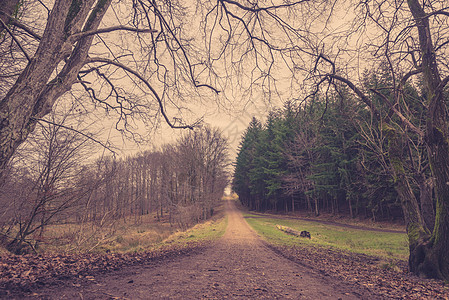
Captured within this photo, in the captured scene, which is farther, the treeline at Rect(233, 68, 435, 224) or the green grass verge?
the treeline at Rect(233, 68, 435, 224)

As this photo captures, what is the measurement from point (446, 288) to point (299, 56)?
6.05 m

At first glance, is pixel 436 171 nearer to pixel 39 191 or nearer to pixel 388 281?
pixel 388 281

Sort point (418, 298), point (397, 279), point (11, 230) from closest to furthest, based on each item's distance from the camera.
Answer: point (418, 298)
point (397, 279)
point (11, 230)

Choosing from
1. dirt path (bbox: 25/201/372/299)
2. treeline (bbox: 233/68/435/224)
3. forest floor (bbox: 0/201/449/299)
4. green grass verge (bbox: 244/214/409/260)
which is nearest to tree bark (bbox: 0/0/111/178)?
forest floor (bbox: 0/201/449/299)

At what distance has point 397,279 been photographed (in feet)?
18.1

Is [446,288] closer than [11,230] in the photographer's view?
Yes

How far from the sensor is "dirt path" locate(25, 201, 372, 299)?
3.31 m

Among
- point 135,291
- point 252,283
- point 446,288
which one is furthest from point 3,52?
point 446,288

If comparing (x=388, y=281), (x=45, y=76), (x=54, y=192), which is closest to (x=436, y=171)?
(x=388, y=281)

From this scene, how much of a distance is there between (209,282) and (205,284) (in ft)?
0.59

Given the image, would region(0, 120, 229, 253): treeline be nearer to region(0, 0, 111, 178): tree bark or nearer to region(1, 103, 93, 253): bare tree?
region(1, 103, 93, 253): bare tree

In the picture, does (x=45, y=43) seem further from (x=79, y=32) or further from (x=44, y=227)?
(x=44, y=227)

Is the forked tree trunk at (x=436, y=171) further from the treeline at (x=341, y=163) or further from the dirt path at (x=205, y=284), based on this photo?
the dirt path at (x=205, y=284)

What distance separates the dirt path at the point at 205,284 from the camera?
10.9ft
